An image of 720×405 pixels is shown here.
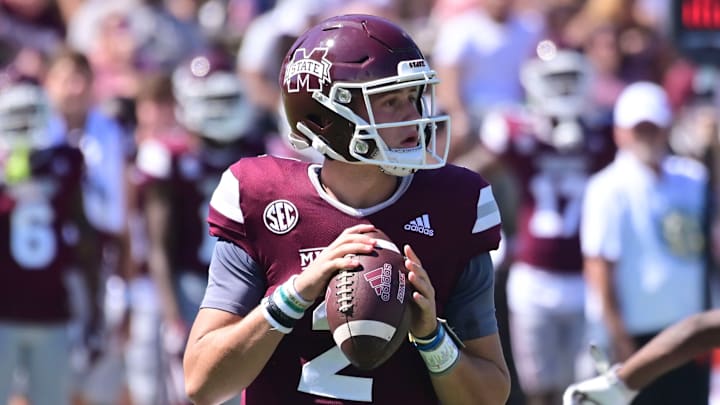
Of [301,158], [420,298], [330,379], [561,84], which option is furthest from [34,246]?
[420,298]

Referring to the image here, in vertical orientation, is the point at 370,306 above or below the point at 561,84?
below

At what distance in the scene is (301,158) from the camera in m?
7.83

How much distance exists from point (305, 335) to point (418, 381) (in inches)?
10.7

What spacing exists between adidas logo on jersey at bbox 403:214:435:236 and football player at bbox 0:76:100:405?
4598mm

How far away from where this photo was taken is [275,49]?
9570mm

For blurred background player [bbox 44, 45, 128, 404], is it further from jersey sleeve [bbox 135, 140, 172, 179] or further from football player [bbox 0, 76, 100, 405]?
jersey sleeve [bbox 135, 140, 172, 179]

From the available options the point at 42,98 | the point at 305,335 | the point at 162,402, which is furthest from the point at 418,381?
the point at 162,402

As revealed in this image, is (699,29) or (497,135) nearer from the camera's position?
(699,29)

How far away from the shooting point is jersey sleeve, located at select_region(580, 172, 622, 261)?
→ 7480 millimetres

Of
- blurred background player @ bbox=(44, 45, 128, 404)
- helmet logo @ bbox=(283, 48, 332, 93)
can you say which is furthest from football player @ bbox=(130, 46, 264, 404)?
helmet logo @ bbox=(283, 48, 332, 93)

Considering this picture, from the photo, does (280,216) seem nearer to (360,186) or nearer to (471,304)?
(360,186)

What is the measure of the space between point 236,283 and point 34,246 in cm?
449

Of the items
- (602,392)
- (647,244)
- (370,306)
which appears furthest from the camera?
(647,244)

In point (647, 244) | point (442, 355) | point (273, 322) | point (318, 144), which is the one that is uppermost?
point (318, 144)
